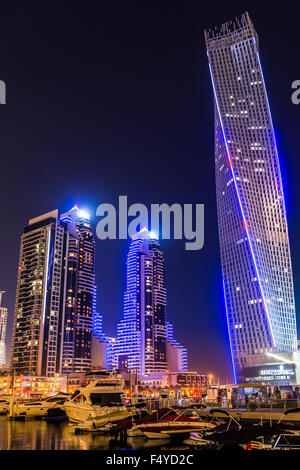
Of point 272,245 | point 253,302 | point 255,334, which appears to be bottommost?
point 255,334

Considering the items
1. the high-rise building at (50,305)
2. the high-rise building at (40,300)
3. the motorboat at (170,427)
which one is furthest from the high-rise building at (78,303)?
the motorboat at (170,427)

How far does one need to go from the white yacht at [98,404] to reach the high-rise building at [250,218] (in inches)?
2897

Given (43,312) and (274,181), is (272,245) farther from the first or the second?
(43,312)

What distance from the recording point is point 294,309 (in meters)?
111

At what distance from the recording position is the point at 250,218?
109125mm

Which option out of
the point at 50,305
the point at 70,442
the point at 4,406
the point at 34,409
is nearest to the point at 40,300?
the point at 50,305

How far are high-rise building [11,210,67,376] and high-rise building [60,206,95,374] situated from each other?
466 inches

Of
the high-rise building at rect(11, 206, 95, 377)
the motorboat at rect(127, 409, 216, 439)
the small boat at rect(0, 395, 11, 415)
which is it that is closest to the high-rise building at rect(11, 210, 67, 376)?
the high-rise building at rect(11, 206, 95, 377)

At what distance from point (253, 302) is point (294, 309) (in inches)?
519

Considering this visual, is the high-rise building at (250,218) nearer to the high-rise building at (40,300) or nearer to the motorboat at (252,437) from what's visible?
the high-rise building at (40,300)

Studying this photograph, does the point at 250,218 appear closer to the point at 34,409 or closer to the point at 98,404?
the point at 34,409
